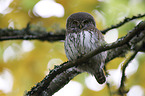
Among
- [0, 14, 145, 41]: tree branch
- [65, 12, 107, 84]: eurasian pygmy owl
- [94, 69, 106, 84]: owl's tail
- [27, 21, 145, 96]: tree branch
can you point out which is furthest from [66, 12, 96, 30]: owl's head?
[27, 21, 145, 96]: tree branch

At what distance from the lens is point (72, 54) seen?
291cm

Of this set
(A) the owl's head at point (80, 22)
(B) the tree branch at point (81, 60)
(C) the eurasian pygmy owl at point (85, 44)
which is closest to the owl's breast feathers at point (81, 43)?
(C) the eurasian pygmy owl at point (85, 44)

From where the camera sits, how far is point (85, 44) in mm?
Result: 2799

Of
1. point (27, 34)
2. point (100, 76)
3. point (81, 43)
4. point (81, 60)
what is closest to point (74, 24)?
point (81, 43)

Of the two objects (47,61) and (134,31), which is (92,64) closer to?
(134,31)

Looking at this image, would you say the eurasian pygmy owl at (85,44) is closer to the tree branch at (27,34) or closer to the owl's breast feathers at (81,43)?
the owl's breast feathers at (81,43)

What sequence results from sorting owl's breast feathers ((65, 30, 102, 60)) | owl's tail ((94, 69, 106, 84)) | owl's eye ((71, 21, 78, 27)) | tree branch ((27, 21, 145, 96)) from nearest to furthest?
tree branch ((27, 21, 145, 96)) → owl's breast feathers ((65, 30, 102, 60)) → owl's tail ((94, 69, 106, 84)) → owl's eye ((71, 21, 78, 27))

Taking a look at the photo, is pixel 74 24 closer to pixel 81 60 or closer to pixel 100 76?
pixel 100 76

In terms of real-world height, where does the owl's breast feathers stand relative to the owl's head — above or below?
below

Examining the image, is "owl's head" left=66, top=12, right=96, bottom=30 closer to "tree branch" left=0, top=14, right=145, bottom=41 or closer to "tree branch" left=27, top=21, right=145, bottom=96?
"tree branch" left=0, top=14, right=145, bottom=41

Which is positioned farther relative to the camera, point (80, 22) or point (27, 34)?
point (27, 34)

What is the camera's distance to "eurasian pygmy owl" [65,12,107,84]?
2820 millimetres

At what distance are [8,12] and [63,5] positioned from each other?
3.78ft

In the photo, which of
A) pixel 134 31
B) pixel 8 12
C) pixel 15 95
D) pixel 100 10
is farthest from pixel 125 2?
pixel 15 95
